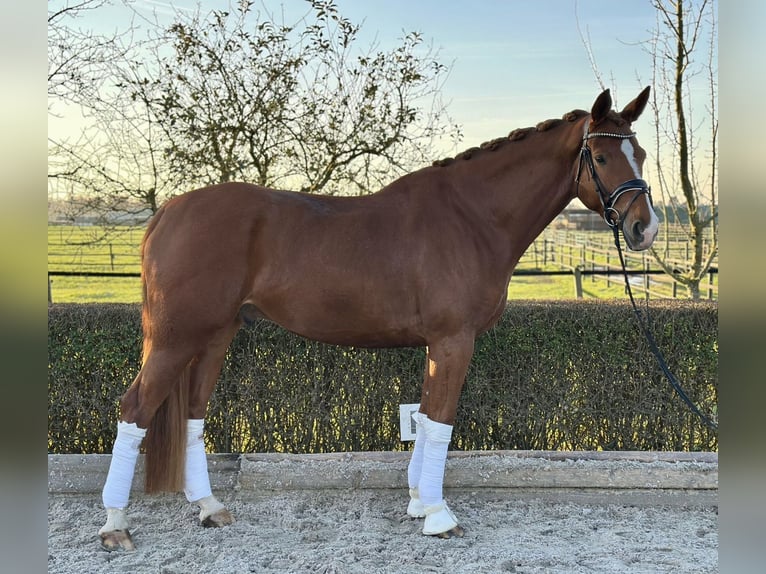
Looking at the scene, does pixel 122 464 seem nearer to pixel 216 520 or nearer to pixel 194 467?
pixel 194 467

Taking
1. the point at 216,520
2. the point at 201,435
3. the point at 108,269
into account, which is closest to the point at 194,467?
the point at 201,435

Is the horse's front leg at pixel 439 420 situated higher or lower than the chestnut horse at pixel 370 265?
lower

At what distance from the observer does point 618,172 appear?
9.53ft

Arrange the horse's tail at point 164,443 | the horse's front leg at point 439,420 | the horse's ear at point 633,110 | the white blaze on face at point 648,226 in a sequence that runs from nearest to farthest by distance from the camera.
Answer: the white blaze on face at point 648,226
the horse's ear at point 633,110
the horse's front leg at point 439,420
the horse's tail at point 164,443

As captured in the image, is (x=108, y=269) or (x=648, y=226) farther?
(x=108, y=269)

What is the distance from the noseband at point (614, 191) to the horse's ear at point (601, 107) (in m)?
0.08

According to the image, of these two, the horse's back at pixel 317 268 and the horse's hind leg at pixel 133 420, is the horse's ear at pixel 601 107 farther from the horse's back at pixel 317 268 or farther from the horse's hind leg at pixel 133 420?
the horse's hind leg at pixel 133 420

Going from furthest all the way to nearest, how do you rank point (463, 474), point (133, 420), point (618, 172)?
point (463, 474)
point (133, 420)
point (618, 172)

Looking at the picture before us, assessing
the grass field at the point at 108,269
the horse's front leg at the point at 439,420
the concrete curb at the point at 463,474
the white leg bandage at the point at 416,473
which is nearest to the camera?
the horse's front leg at the point at 439,420

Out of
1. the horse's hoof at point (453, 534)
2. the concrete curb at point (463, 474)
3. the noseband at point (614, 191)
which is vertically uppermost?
the noseband at point (614, 191)

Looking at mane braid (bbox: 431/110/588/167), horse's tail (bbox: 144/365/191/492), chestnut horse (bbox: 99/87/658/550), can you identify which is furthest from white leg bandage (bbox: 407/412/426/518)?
mane braid (bbox: 431/110/588/167)

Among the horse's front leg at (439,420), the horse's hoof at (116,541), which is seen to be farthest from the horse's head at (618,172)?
the horse's hoof at (116,541)

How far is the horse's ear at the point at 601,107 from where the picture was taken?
2842 mm

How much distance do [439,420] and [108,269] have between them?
7397mm
